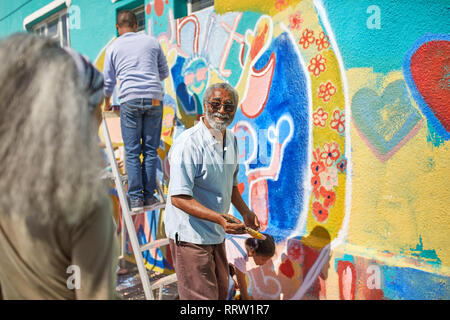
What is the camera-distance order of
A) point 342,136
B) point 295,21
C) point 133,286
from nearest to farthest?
point 342,136 → point 295,21 → point 133,286

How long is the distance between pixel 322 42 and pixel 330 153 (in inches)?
37.7

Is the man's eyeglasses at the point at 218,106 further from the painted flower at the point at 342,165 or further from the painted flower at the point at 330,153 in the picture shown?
the painted flower at the point at 342,165

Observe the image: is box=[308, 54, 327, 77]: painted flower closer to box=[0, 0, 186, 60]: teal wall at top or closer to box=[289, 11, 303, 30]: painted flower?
box=[289, 11, 303, 30]: painted flower

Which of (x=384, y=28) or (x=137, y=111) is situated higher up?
(x=384, y=28)

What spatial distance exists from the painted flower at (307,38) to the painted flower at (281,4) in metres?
0.36

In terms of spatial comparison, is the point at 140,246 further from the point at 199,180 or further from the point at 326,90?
the point at 326,90

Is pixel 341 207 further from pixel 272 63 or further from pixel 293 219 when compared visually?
pixel 272 63

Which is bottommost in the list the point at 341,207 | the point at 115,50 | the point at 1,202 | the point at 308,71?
the point at 341,207

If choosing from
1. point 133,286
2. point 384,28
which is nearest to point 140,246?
point 133,286

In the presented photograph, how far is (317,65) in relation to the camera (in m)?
2.79

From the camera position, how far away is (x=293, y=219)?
298 cm

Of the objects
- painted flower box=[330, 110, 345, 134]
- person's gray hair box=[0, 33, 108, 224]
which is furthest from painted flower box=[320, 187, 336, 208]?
person's gray hair box=[0, 33, 108, 224]

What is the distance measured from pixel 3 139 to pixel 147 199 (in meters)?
2.47

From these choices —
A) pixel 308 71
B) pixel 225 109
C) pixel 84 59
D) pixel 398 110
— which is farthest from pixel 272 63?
pixel 84 59
